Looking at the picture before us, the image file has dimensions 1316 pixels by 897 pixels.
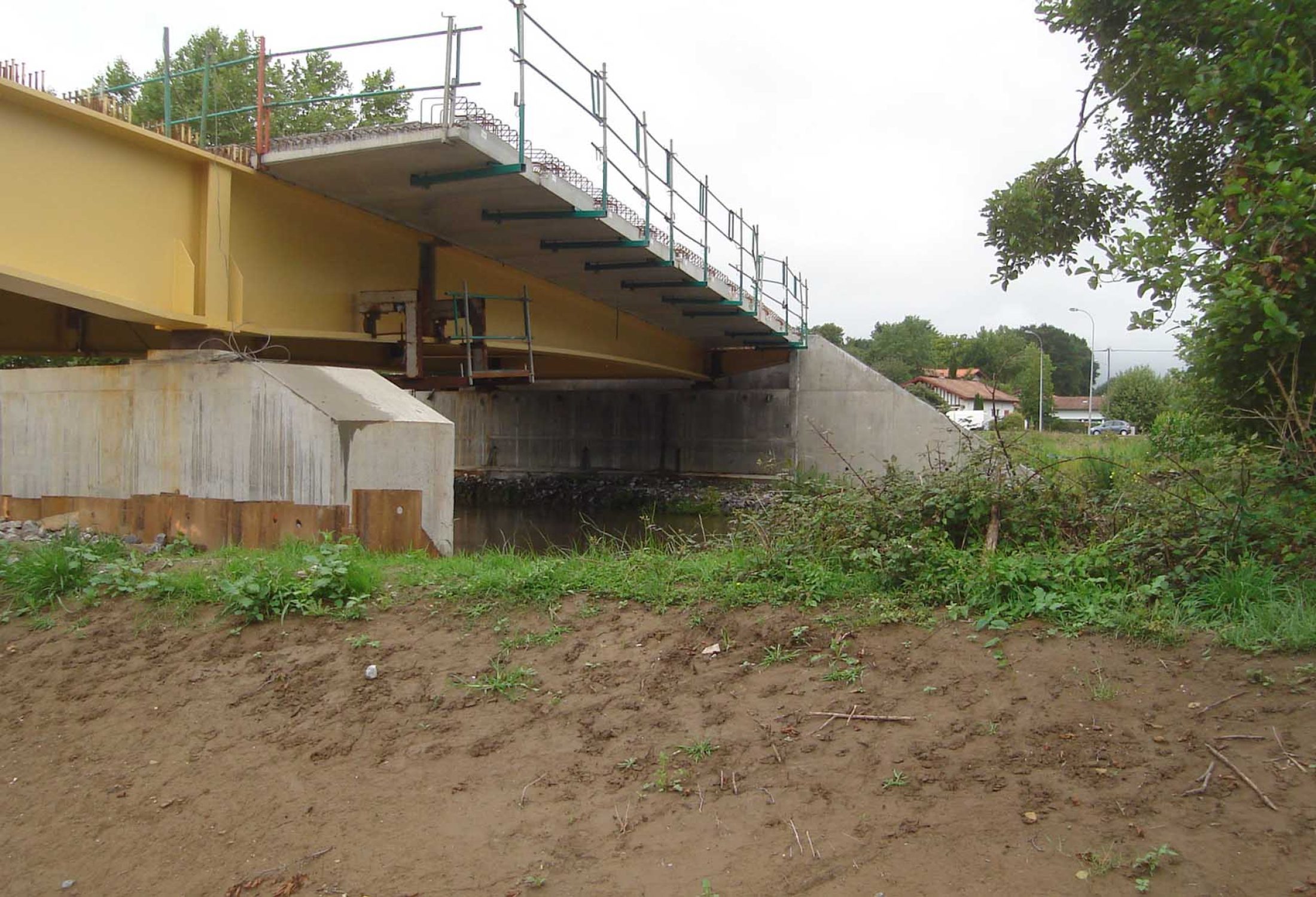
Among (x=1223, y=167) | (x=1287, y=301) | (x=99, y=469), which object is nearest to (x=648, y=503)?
(x=99, y=469)

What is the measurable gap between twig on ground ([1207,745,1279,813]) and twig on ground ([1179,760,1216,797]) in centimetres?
4

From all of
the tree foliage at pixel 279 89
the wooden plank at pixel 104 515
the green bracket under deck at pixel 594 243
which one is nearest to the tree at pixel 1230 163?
the green bracket under deck at pixel 594 243

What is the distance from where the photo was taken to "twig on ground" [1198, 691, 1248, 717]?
382 cm

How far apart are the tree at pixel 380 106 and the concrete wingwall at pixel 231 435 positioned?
80.3 feet

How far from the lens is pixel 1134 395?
40312mm

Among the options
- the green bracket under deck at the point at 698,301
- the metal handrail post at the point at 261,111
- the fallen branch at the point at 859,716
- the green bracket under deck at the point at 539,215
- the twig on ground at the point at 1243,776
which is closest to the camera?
the twig on ground at the point at 1243,776

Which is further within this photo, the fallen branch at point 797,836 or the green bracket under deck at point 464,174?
the green bracket under deck at point 464,174

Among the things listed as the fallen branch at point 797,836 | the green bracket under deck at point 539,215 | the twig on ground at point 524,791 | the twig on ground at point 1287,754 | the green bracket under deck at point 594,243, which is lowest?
the twig on ground at point 524,791

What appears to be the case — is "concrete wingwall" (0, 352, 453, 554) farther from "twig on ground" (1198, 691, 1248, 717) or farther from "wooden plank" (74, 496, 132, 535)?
"twig on ground" (1198, 691, 1248, 717)

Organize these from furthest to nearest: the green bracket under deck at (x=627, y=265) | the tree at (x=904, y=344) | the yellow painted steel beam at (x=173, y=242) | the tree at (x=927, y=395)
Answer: the tree at (x=904, y=344), the tree at (x=927, y=395), the green bracket under deck at (x=627, y=265), the yellow painted steel beam at (x=173, y=242)

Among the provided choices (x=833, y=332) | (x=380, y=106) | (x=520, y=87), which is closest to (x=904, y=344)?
(x=833, y=332)

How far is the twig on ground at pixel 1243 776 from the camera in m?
3.26

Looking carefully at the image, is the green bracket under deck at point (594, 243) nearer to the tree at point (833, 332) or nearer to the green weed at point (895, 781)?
the green weed at point (895, 781)

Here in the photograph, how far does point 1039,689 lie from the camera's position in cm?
413
